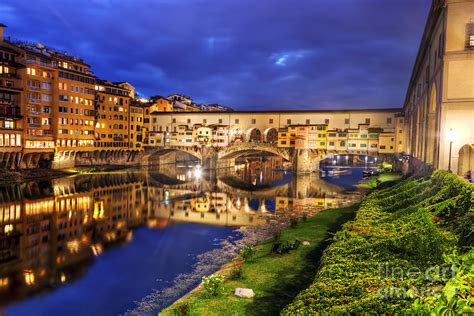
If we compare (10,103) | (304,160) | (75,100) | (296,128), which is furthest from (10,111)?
(304,160)

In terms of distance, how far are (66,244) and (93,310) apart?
12140 millimetres

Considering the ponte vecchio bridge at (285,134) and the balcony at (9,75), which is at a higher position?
the balcony at (9,75)

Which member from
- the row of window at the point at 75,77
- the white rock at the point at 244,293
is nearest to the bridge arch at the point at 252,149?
the row of window at the point at 75,77

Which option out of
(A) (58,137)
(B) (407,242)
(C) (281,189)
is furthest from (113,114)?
(B) (407,242)

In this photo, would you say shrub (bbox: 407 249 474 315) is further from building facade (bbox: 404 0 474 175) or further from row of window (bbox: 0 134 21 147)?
row of window (bbox: 0 134 21 147)

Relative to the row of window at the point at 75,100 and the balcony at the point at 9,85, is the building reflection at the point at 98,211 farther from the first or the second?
the row of window at the point at 75,100

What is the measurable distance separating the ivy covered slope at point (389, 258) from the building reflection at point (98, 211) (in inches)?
604

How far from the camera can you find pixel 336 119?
81.6 metres

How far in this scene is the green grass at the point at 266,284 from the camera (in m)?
12.7

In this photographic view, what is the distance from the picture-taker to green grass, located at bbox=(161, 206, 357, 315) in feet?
41.8

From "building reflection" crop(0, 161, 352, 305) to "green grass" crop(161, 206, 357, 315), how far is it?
9895mm

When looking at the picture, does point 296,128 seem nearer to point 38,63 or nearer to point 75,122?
point 75,122

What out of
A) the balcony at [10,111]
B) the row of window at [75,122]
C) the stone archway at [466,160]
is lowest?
the stone archway at [466,160]

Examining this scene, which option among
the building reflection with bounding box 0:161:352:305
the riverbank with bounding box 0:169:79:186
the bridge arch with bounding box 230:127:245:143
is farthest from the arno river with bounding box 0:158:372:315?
the bridge arch with bounding box 230:127:245:143
